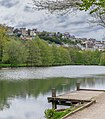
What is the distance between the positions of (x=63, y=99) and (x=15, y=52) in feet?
162

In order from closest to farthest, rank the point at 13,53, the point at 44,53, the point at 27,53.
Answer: the point at 13,53 → the point at 27,53 → the point at 44,53

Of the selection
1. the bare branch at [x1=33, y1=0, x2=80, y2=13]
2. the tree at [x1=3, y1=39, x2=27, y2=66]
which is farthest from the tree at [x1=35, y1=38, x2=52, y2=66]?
the bare branch at [x1=33, y1=0, x2=80, y2=13]

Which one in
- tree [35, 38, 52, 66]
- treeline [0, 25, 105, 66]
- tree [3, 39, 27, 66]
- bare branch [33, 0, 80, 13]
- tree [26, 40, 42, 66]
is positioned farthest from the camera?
tree [35, 38, 52, 66]

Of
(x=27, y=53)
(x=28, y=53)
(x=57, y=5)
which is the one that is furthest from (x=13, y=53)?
(x=57, y=5)

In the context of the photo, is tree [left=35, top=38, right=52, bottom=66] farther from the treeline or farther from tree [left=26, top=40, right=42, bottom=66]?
tree [left=26, top=40, right=42, bottom=66]

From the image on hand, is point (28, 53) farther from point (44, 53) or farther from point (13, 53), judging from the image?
point (13, 53)

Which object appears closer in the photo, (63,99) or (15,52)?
(63,99)

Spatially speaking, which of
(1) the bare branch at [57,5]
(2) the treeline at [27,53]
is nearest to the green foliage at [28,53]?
(2) the treeline at [27,53]

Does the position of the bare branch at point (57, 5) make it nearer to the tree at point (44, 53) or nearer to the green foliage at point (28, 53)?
the green foliage at point (28, 53)

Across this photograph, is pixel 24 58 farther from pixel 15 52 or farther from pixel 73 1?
pixel 73 1

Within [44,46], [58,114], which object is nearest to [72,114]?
[58,114]

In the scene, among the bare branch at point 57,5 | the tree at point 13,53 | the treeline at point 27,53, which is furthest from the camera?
the treeline at point 27,53

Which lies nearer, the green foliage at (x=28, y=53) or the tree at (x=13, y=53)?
the tree at (x=13, y=53)

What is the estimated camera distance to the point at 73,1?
268 inches
